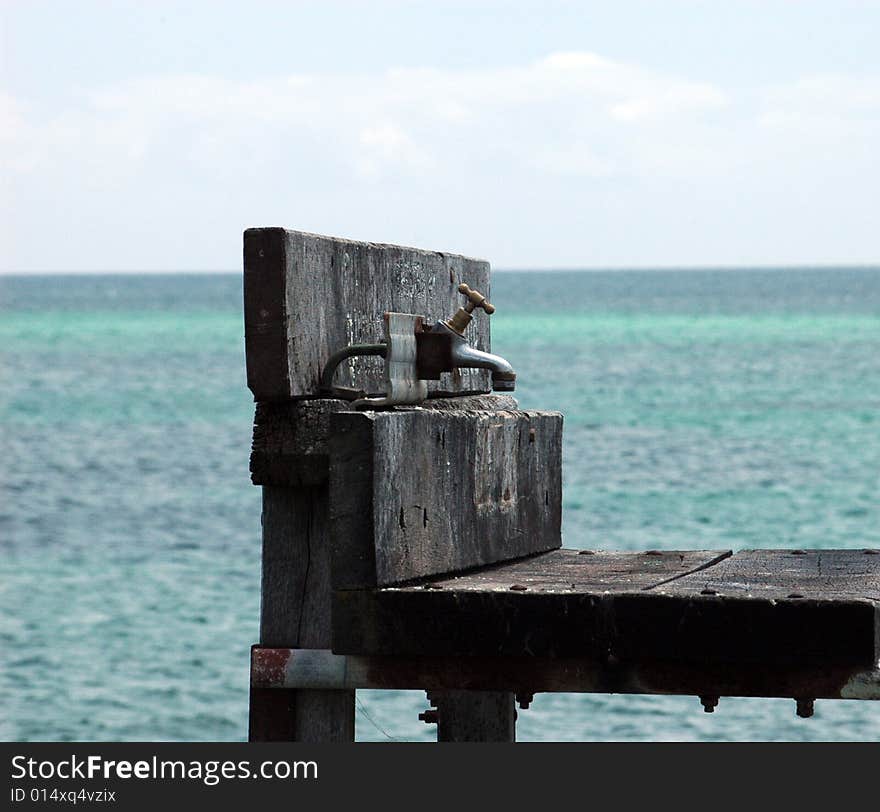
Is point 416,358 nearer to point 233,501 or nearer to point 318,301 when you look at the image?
point 318,301

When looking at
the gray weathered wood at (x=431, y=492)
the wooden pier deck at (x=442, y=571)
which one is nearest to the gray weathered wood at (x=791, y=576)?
the wooden pier deck at (x=442, y=571)

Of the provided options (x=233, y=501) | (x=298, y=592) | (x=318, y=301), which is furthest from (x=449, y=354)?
(x=233, y=501)

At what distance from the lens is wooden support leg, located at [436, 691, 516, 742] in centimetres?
506

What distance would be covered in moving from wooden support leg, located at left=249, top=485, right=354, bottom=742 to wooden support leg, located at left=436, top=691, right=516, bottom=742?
0.94 m

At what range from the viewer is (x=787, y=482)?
86.7ft

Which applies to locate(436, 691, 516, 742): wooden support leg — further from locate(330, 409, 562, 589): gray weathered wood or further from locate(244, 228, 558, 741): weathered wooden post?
locate(244, 228, 558, 741): weathered wooden post

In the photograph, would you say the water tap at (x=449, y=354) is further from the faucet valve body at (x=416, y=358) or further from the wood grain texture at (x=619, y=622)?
the wood grain texture at (x=619, y=622)

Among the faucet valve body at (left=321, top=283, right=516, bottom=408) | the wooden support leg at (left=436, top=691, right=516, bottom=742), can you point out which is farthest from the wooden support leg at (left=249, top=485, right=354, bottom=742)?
the wooden support leg at (left=436, top=691, right=516, bottom=742)

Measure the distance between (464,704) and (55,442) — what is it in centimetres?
3010

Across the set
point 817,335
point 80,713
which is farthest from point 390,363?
point 817,335

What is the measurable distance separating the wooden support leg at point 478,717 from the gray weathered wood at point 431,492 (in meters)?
0.72

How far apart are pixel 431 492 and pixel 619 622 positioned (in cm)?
52

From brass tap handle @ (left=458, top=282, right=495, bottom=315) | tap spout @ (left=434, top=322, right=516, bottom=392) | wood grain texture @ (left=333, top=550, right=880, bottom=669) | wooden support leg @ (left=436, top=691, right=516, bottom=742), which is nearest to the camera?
wood grain texture @ (left=333, top=550, right=880, bottom=669)

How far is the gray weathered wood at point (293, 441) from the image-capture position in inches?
156
